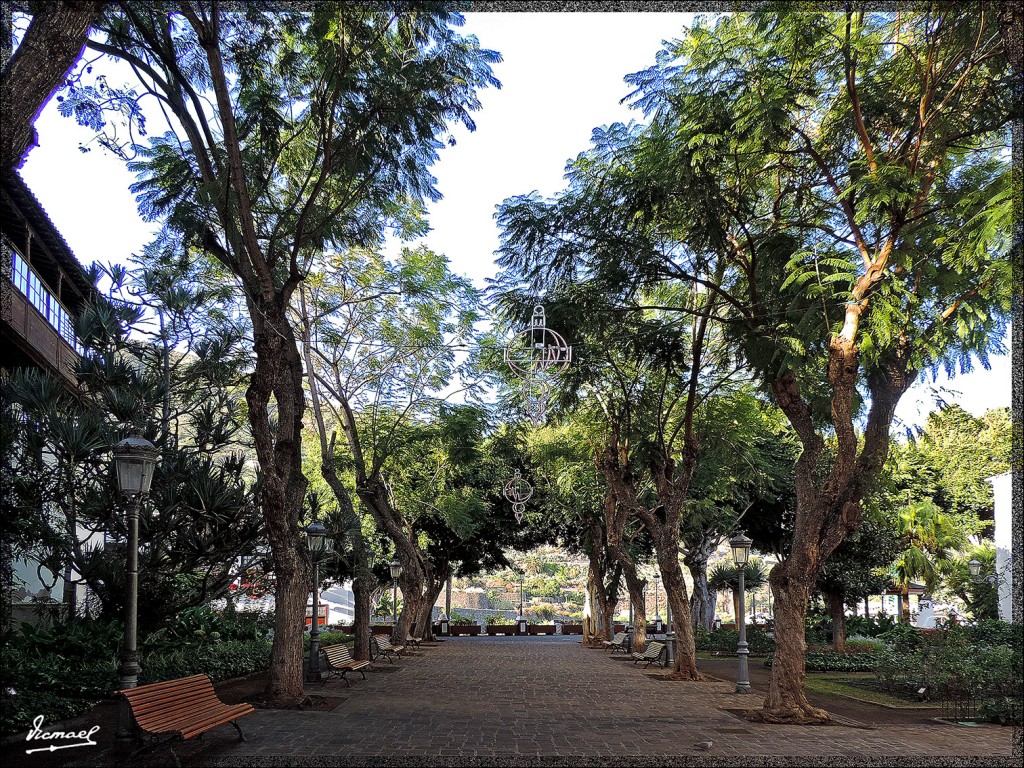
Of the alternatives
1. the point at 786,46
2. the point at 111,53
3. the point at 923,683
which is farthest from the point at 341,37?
the point at 923,683

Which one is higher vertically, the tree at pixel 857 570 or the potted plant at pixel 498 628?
the tree at pixel 857 570

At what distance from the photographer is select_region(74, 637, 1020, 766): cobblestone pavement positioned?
30.5ft

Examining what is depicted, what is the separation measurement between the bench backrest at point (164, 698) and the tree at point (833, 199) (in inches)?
293

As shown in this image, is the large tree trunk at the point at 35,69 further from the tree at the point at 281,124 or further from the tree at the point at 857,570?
the tree at the point at 857,570

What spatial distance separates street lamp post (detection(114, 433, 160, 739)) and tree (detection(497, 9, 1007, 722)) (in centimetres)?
748

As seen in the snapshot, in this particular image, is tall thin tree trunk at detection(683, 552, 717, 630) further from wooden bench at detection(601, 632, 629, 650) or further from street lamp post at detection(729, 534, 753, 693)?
street lamp post at detection(729, 534, 753, 693)

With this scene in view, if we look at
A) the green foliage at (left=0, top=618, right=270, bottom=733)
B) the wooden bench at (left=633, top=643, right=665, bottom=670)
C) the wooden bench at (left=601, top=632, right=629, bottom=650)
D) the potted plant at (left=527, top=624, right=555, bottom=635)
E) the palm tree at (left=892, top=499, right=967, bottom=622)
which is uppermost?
the palm tree at (left=892, top=499, right=967, bottom=622)

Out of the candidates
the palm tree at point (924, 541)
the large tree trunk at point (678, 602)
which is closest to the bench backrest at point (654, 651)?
the large tree trunk at point (678, 602)

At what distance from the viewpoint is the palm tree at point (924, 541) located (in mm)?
26328

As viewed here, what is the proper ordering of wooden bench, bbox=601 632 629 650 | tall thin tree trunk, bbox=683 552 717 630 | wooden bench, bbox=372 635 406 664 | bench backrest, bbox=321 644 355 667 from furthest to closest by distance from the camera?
tall thin tree trunk, bbox=683 552 717 630 → wooden bench, bbox=601 632 629 650 → wooden bench, bbox=372 635 406 664 → bench backrest, bbox=321 644 355 667

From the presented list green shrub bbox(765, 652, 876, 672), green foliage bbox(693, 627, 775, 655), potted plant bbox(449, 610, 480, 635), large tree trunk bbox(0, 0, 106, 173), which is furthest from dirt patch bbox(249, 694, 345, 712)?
potted plant bbox(449, 610, 480, 635)

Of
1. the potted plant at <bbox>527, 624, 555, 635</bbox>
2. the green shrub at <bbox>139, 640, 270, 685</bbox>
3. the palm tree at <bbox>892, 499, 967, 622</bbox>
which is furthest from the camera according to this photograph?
the potted plant at <bbox>527, 624, 555, 635</bbox>

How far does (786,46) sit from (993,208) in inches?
127

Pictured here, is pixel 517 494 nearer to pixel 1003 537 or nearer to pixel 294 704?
pixel 1003 537
